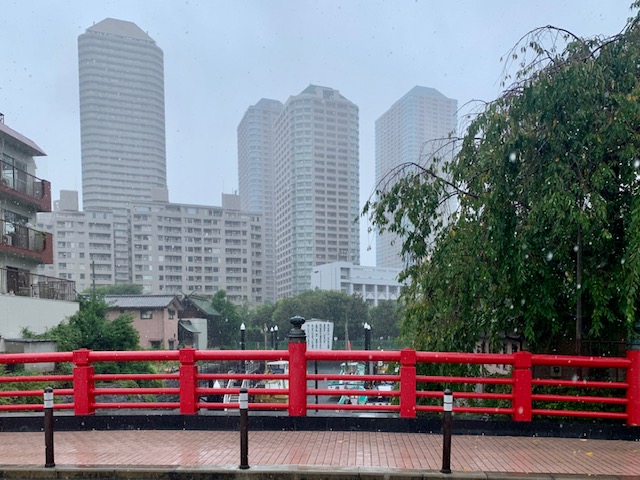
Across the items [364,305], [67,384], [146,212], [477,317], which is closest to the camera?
[477,317]

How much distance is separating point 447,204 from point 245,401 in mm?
5484

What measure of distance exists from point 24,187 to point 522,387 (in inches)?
1050

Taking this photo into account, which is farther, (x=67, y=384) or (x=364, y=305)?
(x=364, y=305)

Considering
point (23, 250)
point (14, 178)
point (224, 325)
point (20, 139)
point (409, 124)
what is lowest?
point (224, 325)

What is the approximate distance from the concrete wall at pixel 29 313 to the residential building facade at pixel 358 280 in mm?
71980

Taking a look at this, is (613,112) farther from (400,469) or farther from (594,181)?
(400,469)

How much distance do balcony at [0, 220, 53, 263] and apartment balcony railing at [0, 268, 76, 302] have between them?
0.94 metres

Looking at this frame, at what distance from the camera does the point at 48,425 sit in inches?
226

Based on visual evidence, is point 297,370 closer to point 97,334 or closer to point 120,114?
point 97,334

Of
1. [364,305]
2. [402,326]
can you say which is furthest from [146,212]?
[402,326]

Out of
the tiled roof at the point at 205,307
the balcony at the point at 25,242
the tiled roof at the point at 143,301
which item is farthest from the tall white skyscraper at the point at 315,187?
the balcony at the point at 25,242

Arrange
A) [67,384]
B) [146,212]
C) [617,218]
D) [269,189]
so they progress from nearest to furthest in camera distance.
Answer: [617,218] < [67,384] < [146,212] < [269,189]

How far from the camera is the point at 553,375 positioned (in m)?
10.5

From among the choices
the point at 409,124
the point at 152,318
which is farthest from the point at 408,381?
the point at 409,124
